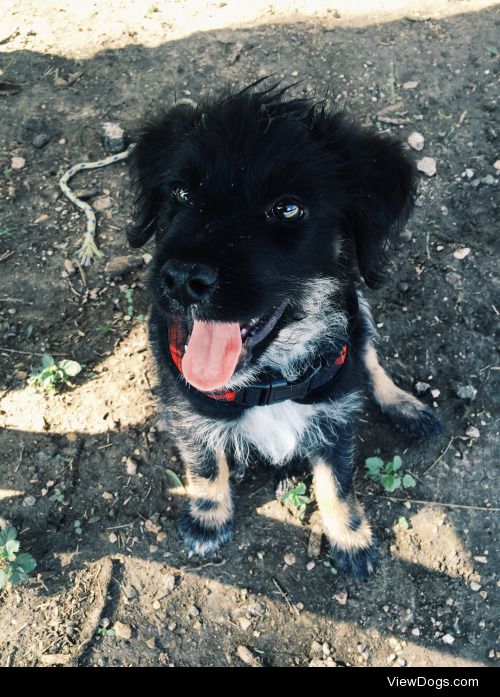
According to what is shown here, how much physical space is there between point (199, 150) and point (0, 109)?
10.9 feet

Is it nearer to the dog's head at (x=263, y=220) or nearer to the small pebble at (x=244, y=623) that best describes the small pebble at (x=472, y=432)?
the dog's head at (x=263, y=220)

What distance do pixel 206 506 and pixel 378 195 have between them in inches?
77.7

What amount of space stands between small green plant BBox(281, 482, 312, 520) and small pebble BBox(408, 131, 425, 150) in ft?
9.24

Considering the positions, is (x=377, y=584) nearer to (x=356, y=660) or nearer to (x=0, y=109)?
(x=356, y=660)

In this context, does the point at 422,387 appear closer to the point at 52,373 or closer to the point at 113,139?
the point at 52,373

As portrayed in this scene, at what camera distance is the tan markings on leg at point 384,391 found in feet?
12.2

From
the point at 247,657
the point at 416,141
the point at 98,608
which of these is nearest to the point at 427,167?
the point at 416,141

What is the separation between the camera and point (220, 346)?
2.52 m

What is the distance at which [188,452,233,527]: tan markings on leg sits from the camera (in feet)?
11.0

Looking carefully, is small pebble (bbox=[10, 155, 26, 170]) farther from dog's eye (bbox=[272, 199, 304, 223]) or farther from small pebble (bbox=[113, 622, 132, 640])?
small pebble (bbox=[113, 622, 132, 640])

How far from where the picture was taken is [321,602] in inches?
130

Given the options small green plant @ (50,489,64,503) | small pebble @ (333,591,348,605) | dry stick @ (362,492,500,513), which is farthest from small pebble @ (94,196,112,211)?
small pebble @ (333,591,348,605)

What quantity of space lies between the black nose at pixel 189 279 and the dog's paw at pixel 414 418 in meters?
1.97

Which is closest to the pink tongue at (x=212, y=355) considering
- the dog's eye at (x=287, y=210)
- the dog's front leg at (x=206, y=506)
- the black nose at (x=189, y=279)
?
the black nose at (x=189, y=279)
